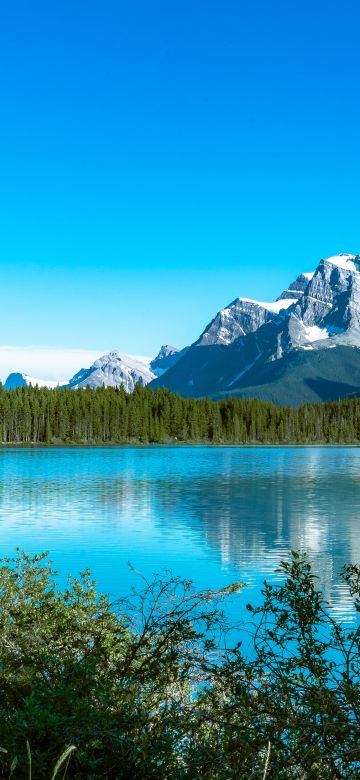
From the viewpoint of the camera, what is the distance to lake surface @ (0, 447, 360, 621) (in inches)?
1217

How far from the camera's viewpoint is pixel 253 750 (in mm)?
6164

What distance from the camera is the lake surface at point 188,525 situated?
30906 mm

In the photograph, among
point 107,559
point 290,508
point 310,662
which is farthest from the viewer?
point 290,508

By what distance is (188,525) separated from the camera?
45.7 metres

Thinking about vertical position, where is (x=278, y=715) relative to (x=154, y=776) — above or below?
above

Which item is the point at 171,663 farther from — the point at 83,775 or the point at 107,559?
the point at 107,559

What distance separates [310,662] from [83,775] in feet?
9.54

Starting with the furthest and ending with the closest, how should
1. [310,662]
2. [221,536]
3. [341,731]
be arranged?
[221,536] < [310,662] < [341,731]

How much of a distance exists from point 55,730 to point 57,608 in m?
6.81

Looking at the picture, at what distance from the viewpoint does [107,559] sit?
33812 millimetres

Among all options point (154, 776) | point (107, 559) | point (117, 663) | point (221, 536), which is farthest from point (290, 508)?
point (154, 776)

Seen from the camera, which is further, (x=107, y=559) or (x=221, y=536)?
(x=221, y=536)

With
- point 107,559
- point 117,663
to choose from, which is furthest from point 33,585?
point 107,559

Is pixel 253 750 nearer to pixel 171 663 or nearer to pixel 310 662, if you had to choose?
pixel 310 662
